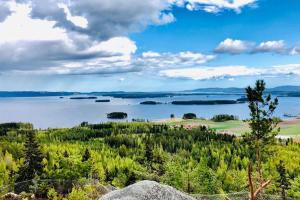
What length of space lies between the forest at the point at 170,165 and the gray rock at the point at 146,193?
A: 2.55 metres

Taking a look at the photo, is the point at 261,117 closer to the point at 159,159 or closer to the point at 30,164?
the point at 30,164

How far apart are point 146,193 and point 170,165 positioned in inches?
1664

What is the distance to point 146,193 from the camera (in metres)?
20.3

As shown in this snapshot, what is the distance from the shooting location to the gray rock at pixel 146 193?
793 inches

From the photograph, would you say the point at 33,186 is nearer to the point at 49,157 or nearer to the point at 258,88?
the point at 258,88

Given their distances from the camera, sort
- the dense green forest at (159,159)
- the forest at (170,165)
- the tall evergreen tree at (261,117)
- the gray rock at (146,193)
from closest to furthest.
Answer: the gray rock at (146,193) < the forest at (170,165) < the tall evergreen tree at (261,117) < the dense green forest at (159,159)

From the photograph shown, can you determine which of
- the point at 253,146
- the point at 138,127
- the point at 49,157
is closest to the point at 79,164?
the point at 253,146

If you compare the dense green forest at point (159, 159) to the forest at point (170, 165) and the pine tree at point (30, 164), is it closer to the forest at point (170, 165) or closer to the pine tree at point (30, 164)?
the forest at point (170, 165)

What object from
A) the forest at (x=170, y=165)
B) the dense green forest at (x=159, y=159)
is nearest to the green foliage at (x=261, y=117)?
the forest at (x=170, y=165)

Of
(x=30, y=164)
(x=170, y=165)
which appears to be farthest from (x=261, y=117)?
(x=30, y=164)

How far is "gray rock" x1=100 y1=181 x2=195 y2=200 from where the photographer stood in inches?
793

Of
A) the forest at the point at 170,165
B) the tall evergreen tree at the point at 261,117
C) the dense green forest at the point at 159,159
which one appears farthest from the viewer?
the dense green forest at the point at 159,159

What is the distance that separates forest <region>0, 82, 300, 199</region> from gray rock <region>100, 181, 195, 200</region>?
2.55 meters

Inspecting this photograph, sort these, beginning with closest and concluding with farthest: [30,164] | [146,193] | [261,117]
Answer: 1. [146,193]
2. [261,117]
3. [30,164]
